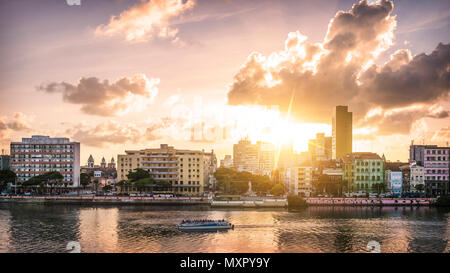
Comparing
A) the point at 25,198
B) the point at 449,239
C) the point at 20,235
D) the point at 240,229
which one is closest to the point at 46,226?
the point at 20,235

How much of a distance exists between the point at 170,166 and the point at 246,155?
3341 inches

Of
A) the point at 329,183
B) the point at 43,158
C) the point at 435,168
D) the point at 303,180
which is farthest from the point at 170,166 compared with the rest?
the point at 435,168

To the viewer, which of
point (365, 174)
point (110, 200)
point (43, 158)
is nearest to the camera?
point (110, 200)

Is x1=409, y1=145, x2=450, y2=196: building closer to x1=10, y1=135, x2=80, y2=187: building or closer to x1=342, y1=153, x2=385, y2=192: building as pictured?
x1=342, y1=153, x2=385, y2=192: building

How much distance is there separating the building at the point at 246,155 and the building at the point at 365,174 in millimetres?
74375

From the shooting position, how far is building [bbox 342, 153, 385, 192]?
173ft

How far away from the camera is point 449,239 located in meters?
22.4

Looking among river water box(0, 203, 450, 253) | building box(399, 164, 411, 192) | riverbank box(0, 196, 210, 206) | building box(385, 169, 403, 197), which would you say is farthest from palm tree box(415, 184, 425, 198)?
riverbank box(0, 196, 210, 206)

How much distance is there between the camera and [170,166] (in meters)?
55.5

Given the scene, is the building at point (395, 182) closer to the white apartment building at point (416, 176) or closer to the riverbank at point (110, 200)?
the white apartment building at point (416, 176)

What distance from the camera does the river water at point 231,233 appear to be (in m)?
19.5

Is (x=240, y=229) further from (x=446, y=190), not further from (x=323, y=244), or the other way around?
(x=446, y=190)

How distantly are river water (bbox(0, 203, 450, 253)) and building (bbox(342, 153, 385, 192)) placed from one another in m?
19.1

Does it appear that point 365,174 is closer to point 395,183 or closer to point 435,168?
point 395,183
